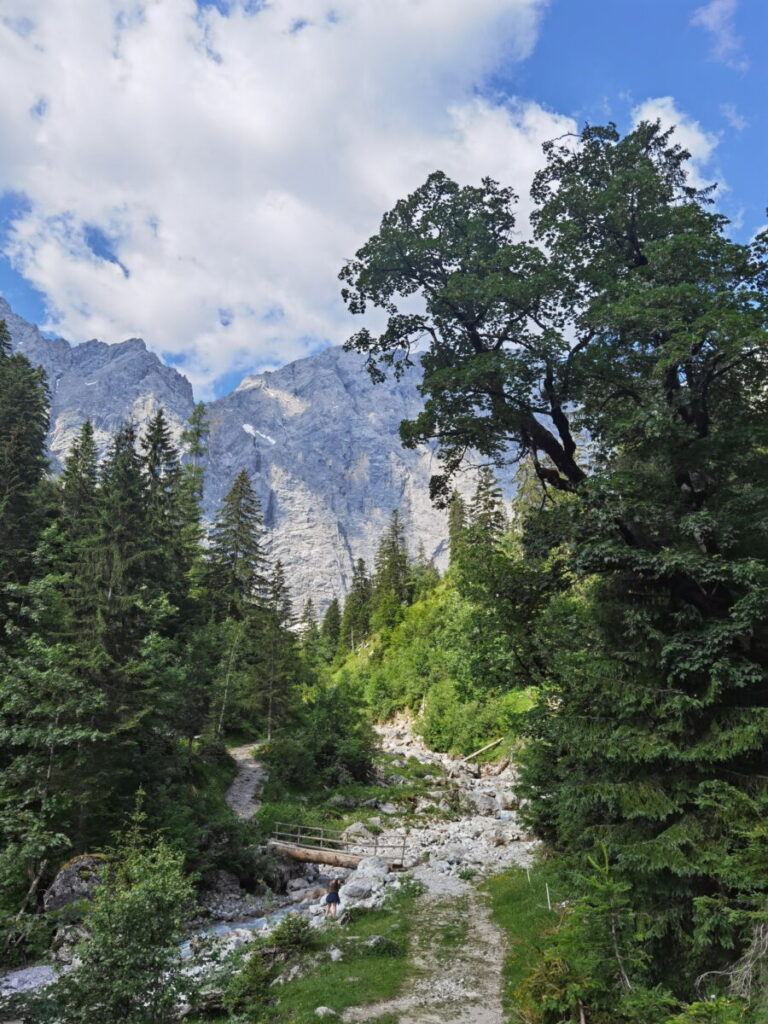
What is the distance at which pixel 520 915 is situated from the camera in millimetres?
14836

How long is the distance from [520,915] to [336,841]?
31.7ft

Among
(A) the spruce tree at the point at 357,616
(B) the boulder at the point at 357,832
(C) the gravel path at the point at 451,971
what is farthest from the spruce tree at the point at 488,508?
(C) the gravel path at the point at 451,971

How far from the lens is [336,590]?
197125 mm

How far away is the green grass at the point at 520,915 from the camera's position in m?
11.5

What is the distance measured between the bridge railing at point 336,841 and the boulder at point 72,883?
8.59 m

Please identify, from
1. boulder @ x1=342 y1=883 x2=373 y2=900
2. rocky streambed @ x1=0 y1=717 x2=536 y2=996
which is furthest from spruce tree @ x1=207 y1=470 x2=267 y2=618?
boulder @ x1=342 y1=883 x2=373 y2=900

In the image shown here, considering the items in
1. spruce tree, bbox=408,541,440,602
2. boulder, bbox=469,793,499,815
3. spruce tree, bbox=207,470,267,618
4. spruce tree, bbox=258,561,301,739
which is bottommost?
boulder, bbox=469,793,499,815

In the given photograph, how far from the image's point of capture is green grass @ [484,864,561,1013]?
11.5 metres

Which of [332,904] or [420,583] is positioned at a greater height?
[420,583]

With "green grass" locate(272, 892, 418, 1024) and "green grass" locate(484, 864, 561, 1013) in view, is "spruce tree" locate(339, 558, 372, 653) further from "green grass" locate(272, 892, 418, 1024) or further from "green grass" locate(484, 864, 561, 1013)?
"green grass" locate(272, 892, 418, 1024)

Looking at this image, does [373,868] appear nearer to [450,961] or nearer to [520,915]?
[520,915]

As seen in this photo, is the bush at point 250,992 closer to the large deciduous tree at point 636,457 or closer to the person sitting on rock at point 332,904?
the person sitting on rock at point 332,904

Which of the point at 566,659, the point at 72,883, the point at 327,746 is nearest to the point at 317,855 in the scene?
the point at 72,883

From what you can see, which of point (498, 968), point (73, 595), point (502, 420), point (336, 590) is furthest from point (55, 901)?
point (336, 590)
